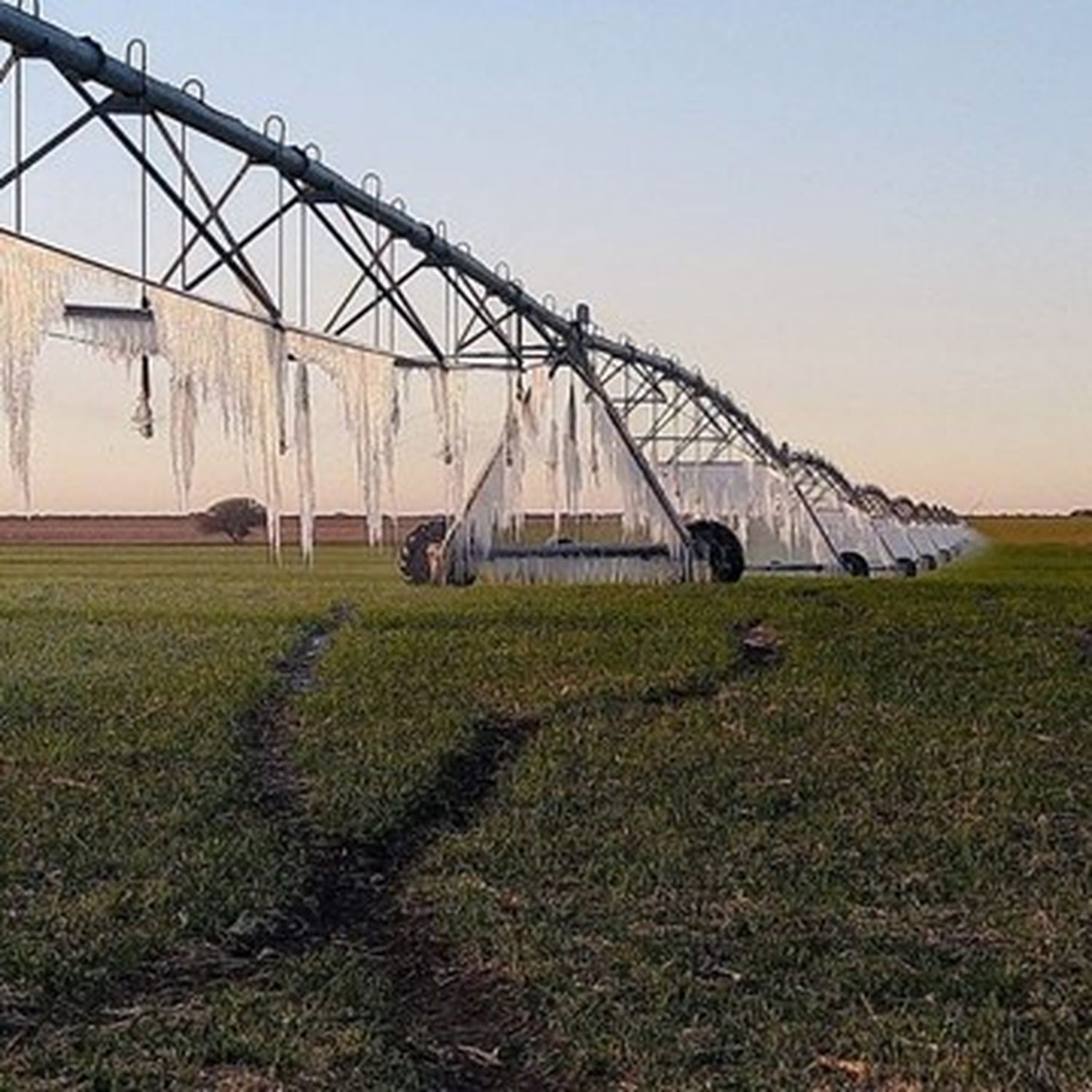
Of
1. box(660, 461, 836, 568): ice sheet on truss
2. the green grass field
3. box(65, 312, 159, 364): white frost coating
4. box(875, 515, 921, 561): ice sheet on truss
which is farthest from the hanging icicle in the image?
box(875, 515, 921, 561): ice sheet on truss

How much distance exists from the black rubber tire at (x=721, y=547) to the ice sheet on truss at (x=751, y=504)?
13.5ft

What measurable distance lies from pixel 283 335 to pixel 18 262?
13.2 ft

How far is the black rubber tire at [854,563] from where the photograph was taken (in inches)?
1595

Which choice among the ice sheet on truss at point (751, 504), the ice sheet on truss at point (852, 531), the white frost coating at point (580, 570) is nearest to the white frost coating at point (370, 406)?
the white frost coating at point (580, 570)

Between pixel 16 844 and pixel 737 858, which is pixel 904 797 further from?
pixel 16 844

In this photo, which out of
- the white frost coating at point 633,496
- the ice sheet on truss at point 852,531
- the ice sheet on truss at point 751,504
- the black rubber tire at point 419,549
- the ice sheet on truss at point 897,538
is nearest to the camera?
the white frost coating at point 633,496

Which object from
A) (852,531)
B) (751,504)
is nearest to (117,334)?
(751,504)

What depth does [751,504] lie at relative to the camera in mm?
36188

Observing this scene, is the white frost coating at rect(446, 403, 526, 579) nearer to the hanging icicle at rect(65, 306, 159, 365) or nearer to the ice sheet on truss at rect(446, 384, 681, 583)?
the ice sheet on truss at rect(446, 384, 681, 583)

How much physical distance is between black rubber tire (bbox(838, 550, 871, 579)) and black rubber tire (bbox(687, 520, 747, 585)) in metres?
9.49

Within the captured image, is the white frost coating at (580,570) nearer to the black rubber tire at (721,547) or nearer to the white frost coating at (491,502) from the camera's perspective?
the white frost coating at (491,502)

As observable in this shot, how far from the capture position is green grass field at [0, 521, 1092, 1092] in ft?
19.0

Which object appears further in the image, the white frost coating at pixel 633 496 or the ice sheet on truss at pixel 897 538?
the ice sheet on truss at pixel 897 538

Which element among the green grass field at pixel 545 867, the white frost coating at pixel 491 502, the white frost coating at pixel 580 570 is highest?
the white frost coating at pixel 491 502
